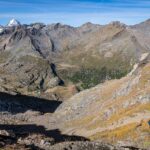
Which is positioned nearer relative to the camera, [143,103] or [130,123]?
[130,123]

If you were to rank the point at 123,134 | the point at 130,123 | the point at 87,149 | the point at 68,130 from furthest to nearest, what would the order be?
the point at 68,130 < the point at 130,123 < the point at 123,134 < the point at 87,149

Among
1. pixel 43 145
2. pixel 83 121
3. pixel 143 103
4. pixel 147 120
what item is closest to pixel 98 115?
pixel 83 121

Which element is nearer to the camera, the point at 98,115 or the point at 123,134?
the point at 123,134

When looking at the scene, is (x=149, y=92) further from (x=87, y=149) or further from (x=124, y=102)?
(x=87, y=149)

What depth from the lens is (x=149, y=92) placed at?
16975 centimetres

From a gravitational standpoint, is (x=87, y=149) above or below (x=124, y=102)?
below

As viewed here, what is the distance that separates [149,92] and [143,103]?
7073 mm

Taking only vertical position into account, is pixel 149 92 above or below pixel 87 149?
above

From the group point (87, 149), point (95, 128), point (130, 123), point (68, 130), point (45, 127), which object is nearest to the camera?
point (87, 149)

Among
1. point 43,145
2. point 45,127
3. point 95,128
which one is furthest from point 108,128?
point 43,145

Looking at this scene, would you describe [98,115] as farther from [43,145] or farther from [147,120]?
[43,145]

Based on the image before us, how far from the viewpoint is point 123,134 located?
13975cm

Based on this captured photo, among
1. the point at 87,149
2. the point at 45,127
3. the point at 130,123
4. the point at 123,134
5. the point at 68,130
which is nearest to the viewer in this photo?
the point at 87,149

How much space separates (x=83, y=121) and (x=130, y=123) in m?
34.6
